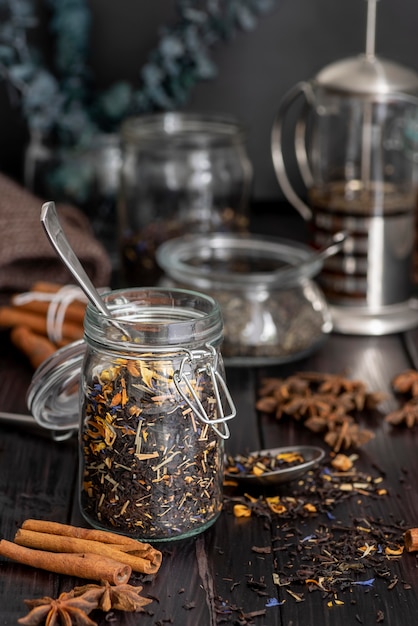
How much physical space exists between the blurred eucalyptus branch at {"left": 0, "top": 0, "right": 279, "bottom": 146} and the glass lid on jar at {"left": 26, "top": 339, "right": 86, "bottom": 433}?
82 cm

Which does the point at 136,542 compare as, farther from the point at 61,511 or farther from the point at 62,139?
the point at 62,139

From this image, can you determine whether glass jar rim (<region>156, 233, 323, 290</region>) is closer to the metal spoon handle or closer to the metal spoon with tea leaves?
the metal spoon with tea leaves

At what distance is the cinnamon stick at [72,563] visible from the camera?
36.8 inches

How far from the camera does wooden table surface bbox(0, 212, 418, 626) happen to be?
3.02 ft

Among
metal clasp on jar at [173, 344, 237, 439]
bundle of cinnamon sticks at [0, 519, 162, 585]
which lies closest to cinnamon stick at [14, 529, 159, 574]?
bundle of cinnamon sticks at [0, 519, 162, 585]

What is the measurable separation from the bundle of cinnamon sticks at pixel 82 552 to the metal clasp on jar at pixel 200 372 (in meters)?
0.13

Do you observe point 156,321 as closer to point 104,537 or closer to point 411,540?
point 104,537

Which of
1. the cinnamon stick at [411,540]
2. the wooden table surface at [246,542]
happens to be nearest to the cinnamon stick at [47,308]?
the wooden table surface at [246,542]

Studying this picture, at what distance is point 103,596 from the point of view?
91cm

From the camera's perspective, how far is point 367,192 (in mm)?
1659

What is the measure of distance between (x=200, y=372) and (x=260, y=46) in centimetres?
129

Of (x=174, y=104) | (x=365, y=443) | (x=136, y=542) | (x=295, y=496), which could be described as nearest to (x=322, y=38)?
(x=174, y=104)

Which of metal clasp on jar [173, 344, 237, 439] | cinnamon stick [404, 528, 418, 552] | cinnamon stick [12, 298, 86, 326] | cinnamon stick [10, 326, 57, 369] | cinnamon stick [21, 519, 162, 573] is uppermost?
metal clasp on jar [173, 344, 237, 439]

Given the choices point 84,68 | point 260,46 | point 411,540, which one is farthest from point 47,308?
point 260,46
